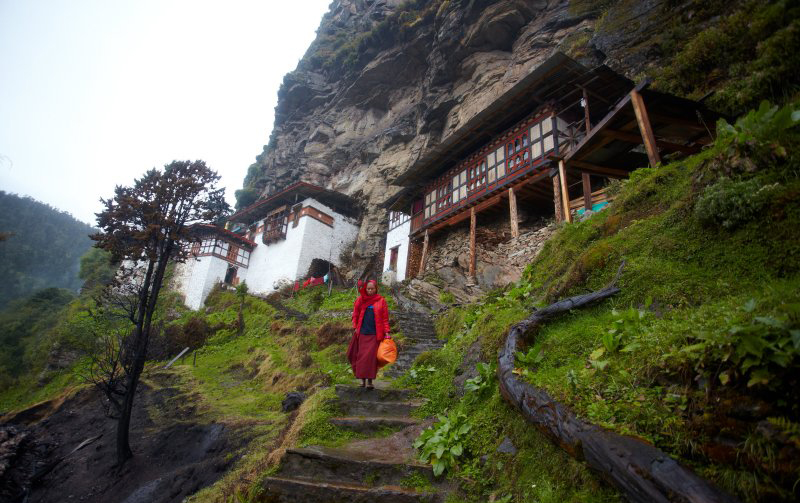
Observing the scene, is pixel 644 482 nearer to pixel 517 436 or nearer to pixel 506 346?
pixel 517 436

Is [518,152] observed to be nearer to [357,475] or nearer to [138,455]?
[357,475]

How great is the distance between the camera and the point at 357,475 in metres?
4.05

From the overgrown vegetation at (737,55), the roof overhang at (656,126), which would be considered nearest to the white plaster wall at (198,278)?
the roof overhang at (656,126)

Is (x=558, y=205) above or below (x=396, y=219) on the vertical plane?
below

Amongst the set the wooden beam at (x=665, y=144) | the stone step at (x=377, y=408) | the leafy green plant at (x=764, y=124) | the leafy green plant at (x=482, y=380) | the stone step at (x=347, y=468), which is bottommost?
the stone step at (x=347, y=468)

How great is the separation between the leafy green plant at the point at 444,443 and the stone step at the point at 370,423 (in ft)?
2.64

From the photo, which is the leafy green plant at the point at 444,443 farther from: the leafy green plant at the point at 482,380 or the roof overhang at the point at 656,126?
the roof overhang at the point at 656,126

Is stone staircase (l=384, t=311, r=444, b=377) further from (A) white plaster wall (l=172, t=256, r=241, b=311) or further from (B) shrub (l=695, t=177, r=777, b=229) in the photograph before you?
(A) white plaster wall (l=172, t=256, r=241, b=311)

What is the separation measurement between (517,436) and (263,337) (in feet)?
52.9

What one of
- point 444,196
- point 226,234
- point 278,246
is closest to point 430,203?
point 444,196

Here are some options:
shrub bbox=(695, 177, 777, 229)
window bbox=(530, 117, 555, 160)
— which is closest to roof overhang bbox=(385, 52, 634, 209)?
window bbox=(530, 117, 555, 160)

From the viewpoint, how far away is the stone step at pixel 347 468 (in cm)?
399

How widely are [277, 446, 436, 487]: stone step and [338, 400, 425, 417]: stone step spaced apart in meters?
1.48

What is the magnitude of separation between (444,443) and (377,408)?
6.24 ft
